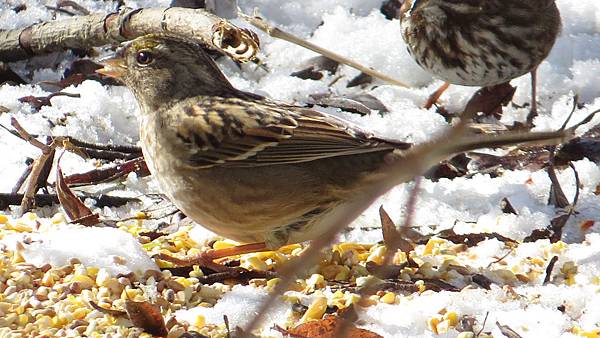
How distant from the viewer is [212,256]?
3.29 metres

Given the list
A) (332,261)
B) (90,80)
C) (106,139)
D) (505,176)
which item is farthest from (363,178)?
(90,80)

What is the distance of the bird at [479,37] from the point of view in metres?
5.31

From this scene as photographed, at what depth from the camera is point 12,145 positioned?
4.53 metres

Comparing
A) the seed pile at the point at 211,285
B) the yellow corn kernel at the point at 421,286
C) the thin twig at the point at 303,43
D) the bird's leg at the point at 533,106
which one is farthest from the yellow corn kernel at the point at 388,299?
the bird's leg at the point at 533,106

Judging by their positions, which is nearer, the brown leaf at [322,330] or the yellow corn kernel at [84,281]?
the brown leaf at [322,330]

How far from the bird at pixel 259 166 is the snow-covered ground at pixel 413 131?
1.00ft

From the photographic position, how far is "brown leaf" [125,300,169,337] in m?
2.71

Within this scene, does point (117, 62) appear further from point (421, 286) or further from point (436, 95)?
point (436, 95)

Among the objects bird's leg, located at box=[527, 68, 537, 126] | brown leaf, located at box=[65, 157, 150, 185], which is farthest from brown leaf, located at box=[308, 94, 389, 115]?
brown leaf, located at box=[65, 157, 150, 185]

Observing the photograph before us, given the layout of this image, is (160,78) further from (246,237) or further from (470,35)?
(470,35)

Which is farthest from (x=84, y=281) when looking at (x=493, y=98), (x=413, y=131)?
(x=493, y=98)

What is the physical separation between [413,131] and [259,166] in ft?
5.48

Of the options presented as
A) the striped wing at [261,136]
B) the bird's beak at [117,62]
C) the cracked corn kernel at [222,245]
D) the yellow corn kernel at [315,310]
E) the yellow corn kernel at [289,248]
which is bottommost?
the yellow corn kernel at [289,248]

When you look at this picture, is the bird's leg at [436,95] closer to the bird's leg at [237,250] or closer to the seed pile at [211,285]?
the seed pile at [211,285]
